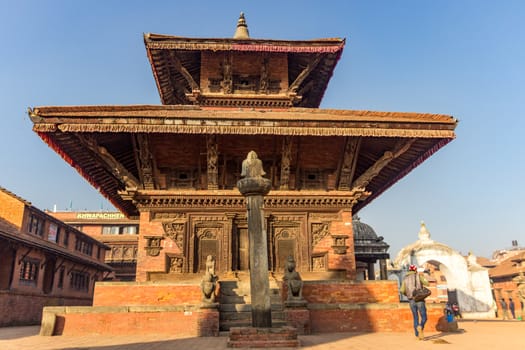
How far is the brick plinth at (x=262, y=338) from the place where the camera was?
752cm

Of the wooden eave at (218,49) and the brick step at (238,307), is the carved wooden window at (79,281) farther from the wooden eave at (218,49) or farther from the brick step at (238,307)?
the brick step at (238,307)

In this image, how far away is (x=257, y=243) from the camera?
8359mm

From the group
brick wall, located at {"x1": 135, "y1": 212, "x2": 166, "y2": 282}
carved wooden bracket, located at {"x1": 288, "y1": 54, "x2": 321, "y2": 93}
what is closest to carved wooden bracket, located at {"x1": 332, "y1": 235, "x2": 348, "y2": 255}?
brick wall, located at {"x1": 135, "y1": 212, "x2": 166, "y2": 282}

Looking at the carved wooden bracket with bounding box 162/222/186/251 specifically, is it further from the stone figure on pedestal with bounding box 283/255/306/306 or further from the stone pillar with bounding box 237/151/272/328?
the stone pillar with bounding box 237/151/272/328

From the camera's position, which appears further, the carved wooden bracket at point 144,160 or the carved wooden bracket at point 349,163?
the carved wooden bracket at point 349,163

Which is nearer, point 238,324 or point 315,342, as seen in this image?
point 315,342

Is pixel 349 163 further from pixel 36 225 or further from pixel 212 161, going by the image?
pixel 36 225

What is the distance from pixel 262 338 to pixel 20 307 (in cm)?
1930

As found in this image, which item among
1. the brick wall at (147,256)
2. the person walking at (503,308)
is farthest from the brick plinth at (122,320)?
the person walking at (503,308)

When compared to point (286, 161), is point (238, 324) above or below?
below

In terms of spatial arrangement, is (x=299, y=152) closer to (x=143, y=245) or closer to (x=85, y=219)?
(x=143, y=245)

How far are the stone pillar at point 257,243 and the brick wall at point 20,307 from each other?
56.7 feet

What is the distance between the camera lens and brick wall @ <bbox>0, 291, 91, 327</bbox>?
19.8m

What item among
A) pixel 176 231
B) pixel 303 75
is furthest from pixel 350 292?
pixel 303 75
